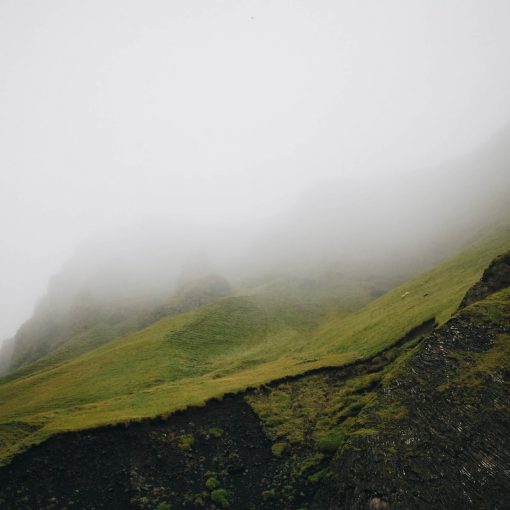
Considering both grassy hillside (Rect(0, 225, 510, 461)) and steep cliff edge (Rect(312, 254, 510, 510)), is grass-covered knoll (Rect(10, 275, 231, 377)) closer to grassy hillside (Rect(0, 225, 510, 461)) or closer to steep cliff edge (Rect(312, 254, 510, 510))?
grassy hillside (Rect(0, 225, 510, 461))

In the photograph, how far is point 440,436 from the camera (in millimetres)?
21234

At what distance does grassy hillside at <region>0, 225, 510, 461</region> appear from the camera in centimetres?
3722

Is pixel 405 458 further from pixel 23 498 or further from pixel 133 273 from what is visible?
pixel 133 273

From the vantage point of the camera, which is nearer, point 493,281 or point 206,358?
point 493,281

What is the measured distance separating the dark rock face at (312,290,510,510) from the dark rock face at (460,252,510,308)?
4267 mm

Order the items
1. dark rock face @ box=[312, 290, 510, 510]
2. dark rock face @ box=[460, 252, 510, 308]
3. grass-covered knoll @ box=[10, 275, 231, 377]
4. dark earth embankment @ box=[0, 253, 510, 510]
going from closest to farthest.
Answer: dark rock face @ box=[312, 290, 510, 510] < dark earth embankment @ box=[0, 253, 510, 510] < dark rock face @ box=[460, 252, 510, 308] < grass-covered knoll @ box=[10, 275, 231, 377]

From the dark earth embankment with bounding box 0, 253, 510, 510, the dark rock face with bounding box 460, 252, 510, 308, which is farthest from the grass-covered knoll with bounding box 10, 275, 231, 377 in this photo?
the dark rock face with bounding box 460, 252, 510, 308

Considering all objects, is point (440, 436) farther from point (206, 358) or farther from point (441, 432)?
point (206, 358)

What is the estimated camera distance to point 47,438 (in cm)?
2991

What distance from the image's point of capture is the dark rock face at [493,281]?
102 ft

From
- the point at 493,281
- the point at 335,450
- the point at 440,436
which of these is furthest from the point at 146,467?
the point at 493,281

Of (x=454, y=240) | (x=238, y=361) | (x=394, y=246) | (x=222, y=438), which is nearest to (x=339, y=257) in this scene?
(x=394, y=246)

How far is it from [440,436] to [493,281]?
16265mm

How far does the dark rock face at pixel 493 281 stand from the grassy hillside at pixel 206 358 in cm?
426
